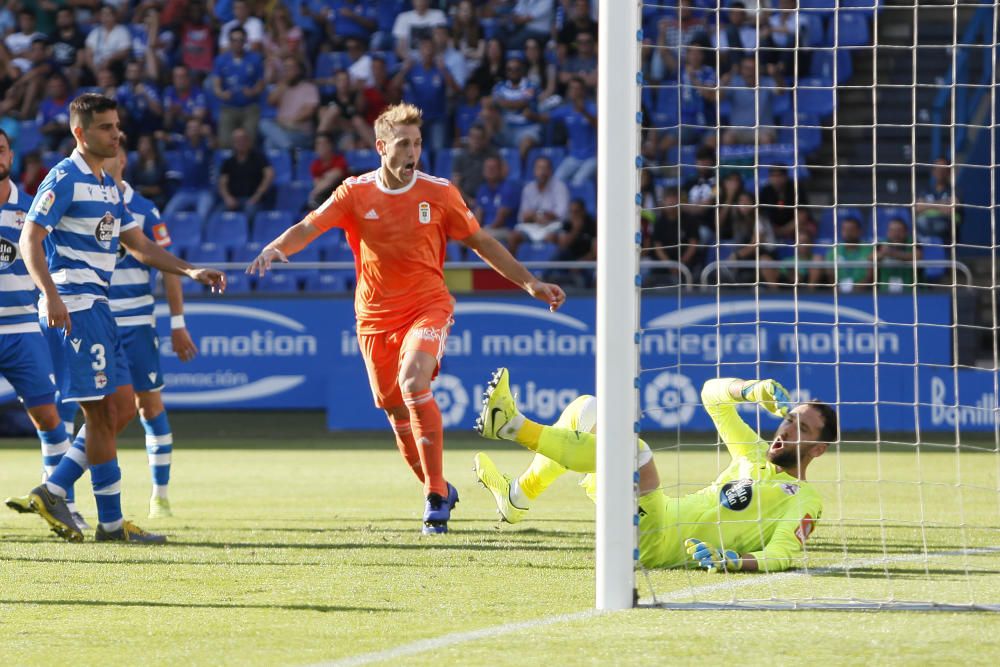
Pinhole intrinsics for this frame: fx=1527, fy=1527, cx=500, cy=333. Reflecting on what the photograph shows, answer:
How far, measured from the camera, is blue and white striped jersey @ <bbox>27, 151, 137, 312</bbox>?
761 cm

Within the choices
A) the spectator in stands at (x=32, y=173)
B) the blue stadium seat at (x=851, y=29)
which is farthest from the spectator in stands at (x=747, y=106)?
the spectator in stands at (x=32, y=173)

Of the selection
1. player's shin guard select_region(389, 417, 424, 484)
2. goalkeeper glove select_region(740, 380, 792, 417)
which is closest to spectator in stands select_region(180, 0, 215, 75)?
player's shin guard select_region(389, 417, 424, 484)

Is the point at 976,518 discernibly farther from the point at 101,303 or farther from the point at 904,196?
the point at 904,196

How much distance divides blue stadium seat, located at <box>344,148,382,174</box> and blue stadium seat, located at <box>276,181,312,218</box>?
60 centimetres

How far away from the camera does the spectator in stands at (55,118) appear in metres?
20.2

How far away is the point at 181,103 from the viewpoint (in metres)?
20.3

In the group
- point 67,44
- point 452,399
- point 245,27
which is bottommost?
point 452,399

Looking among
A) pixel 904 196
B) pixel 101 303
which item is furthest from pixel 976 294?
pixel 101 303

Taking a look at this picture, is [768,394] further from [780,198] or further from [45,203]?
[780,198]

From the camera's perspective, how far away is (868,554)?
23.1 feet

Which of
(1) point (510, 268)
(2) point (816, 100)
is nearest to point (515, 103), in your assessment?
(2) point (816, 100)


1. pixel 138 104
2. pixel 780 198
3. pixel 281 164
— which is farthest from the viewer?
pixel 138 104

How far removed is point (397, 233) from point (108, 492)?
6.56 feet

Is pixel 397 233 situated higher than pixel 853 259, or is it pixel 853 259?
pixel 397 233
